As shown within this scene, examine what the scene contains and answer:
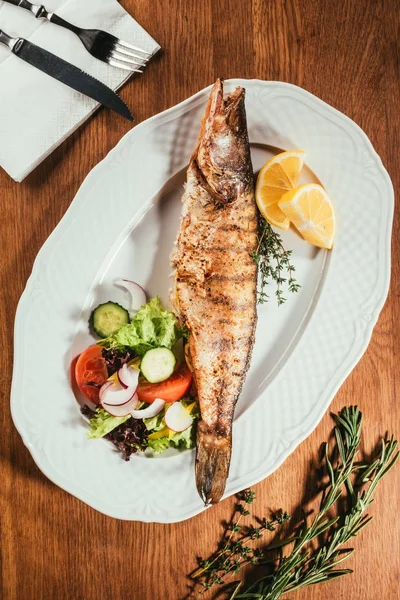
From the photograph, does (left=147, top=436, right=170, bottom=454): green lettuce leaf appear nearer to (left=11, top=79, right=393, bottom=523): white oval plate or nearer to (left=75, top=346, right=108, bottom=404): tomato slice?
(left=11, top=79, right=393, bottom=523): white oval plate

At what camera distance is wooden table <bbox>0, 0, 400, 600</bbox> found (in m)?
2.38

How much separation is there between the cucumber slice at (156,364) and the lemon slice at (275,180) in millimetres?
786

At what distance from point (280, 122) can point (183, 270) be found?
87cm

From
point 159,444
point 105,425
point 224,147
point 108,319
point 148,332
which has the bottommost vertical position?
point 159,444

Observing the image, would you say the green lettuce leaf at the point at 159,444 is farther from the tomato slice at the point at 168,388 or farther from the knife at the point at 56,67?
the knife at the point at 56,67

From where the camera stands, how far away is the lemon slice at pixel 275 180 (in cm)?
227

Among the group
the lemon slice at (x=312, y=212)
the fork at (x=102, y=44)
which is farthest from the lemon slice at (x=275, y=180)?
the fork at (x=102, y=44)

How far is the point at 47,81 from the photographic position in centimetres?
231

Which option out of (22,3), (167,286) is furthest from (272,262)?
(22,3)

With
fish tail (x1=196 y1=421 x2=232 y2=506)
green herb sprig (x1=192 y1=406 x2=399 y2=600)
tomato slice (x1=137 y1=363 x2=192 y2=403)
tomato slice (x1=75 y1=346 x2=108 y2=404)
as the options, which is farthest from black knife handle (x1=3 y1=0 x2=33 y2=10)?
green herb sprig (x1=192 y1=406 x2=399 y2=600)

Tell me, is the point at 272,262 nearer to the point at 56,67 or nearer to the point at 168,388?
the point at 168,388

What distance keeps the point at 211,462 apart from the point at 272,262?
995 millimetres

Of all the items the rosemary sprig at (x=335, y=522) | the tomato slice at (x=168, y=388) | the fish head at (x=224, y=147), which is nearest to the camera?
the fish head at (x=224, y=147)

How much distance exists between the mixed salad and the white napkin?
84 cm
